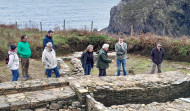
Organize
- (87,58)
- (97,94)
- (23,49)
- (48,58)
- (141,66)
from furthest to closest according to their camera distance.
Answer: (141,66) → (87,58) → (23,49) → (48,58) → (97,94)

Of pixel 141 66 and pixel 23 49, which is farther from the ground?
pixel 23 49

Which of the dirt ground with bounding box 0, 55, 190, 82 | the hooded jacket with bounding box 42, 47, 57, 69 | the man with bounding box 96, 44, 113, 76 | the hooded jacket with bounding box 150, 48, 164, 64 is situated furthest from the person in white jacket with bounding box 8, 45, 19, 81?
the hooded jacket with bounding box 150, 48, 164, 64

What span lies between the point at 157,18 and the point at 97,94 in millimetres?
40295

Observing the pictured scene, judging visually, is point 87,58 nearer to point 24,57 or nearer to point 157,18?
point 24,57

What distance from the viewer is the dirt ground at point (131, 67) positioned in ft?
34.7

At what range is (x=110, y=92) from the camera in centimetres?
748

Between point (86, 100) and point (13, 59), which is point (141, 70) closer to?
point (86, 100)

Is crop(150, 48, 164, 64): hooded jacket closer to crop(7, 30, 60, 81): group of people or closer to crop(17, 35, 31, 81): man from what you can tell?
crop(7, 30, 60, 81): group of people

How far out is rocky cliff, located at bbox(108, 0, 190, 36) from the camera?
143 feet

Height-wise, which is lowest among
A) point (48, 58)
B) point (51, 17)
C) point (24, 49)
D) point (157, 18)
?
point (48, 58)

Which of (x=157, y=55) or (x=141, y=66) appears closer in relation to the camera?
(x=157, y=55)

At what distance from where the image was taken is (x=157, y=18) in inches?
1745

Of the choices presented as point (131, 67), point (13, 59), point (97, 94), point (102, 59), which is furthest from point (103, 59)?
point (131, 67)

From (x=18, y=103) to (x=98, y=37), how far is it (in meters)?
11.1
